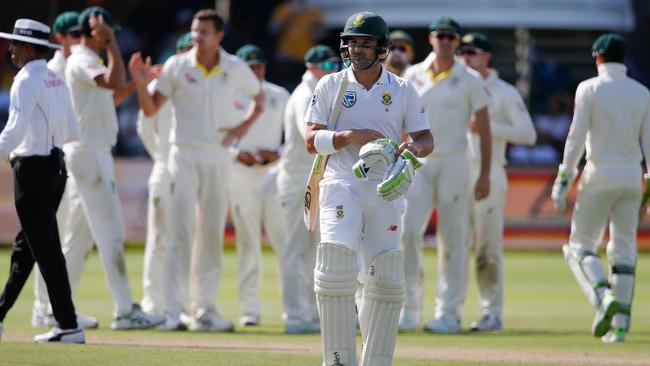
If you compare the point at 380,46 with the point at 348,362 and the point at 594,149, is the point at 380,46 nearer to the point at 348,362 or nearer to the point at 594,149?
the point at 348,362

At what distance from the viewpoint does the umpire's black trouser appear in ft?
32.2

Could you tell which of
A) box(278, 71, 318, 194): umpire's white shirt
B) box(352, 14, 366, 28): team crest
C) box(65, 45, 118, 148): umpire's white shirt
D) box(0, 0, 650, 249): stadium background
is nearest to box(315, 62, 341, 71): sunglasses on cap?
box(278, 71, 318, 194): umpire's white shirt

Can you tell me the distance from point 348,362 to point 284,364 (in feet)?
3.70

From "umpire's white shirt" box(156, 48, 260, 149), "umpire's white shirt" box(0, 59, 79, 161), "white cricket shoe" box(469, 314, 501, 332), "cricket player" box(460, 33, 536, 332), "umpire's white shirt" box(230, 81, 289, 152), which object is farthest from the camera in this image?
"umpire's white shirt" box(230, 81, 289, 152)

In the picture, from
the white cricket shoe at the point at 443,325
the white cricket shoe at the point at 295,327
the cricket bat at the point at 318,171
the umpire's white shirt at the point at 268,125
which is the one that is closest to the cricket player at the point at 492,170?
the white cricket shoe at the point at 443,325

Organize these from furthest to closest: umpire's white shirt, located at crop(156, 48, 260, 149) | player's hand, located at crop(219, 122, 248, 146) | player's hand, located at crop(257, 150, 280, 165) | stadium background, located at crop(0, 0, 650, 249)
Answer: stadium background, located at crop(0, 0, 650, 249) < player's hand, located at crop(257, 150, 280, 165) < player's hand, located at crop(219, 122, 248, 146) < umpire's white shirt, located at crop(156, 48, 260, 149)

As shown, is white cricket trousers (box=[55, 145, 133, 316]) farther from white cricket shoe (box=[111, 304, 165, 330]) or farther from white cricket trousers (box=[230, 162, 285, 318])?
white cricket trousers (box=[230, 162, 285, 318])

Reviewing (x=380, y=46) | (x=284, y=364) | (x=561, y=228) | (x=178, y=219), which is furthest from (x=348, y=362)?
(x=561, y=228)

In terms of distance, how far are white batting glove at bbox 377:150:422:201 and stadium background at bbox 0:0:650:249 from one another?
17.0m

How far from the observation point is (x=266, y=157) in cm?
1323

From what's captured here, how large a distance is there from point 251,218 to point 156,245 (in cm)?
109

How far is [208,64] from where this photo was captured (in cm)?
1206

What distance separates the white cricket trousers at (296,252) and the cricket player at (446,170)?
82cm

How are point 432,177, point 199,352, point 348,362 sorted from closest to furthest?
point 348,362
point 199,352
point 432,177
